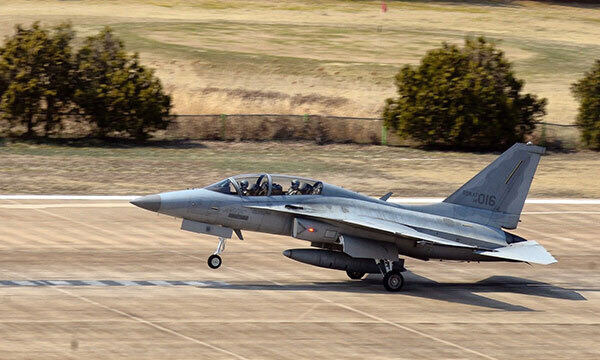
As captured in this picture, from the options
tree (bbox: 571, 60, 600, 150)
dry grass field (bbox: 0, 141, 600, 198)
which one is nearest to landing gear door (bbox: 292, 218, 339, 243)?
dry grass field (bbox: 0, 141, 600, 198)

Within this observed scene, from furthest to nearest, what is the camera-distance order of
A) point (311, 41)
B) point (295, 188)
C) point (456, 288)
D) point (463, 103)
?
point (311, 41), point (463, 103), point (456, 288), point (295, 188)

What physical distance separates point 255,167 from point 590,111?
1793 cm

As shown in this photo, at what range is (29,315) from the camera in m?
19.4

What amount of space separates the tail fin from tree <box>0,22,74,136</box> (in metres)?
24.6

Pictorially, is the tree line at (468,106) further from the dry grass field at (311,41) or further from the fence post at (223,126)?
the fence post at (223,126)

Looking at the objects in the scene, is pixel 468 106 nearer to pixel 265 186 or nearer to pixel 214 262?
pixel 265 186

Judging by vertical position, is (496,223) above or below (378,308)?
above

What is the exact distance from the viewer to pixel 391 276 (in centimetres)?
2256

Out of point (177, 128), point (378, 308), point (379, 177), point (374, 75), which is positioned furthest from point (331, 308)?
point (374, 75)

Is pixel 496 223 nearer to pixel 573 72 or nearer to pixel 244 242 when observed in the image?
pixel 244 242

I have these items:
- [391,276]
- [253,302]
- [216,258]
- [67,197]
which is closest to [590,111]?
[67,197]

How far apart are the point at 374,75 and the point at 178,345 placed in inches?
1615

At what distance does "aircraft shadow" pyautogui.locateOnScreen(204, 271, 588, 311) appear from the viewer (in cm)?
2227

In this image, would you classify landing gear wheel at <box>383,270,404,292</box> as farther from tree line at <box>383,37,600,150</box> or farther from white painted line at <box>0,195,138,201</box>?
tree line at <box>383,37,600,150</box>
